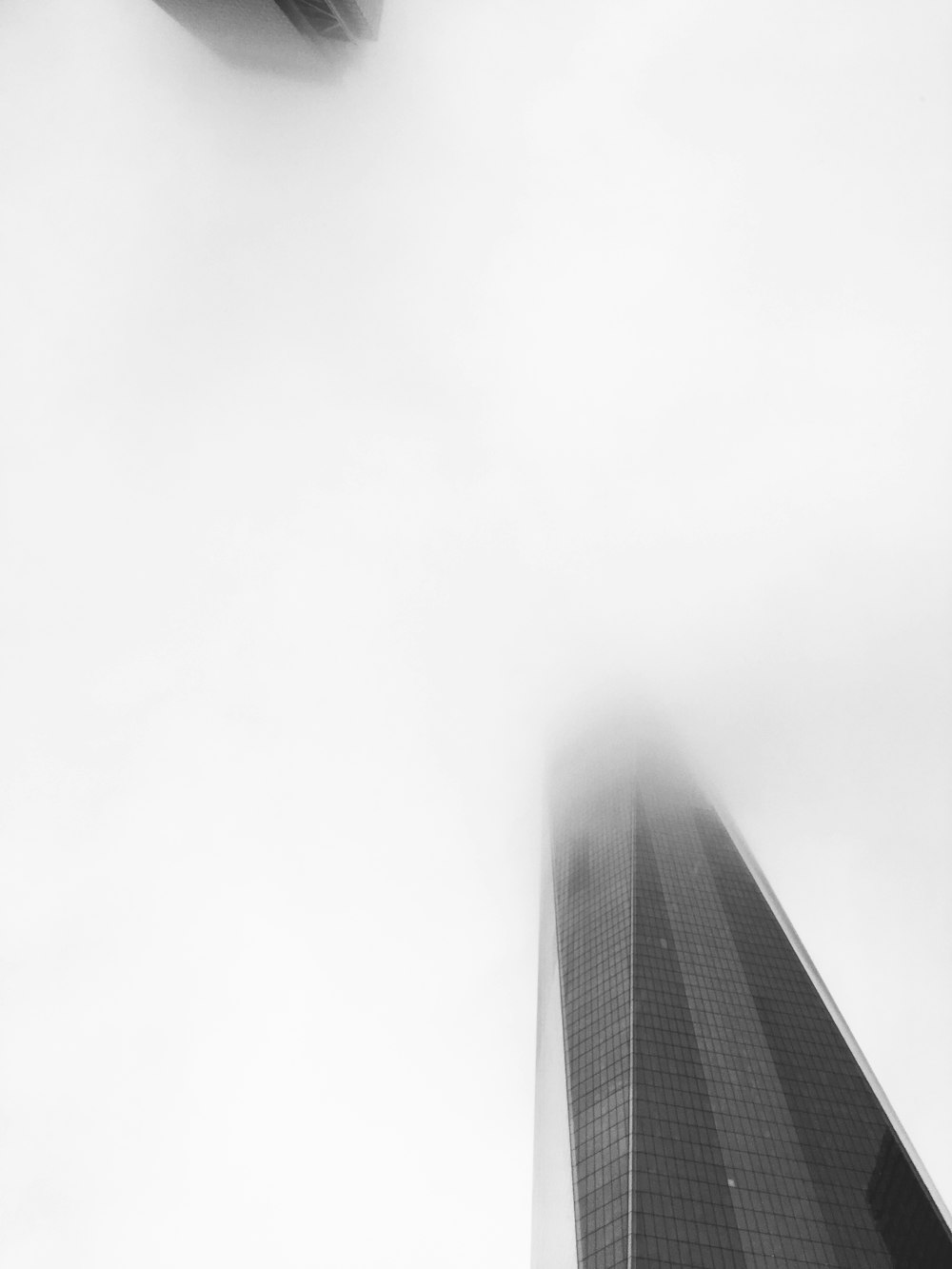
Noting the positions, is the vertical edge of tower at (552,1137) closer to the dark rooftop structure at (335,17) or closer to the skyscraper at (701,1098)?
the skyscraper at (701,1098)

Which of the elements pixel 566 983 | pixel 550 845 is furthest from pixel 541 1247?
pixel 550 845

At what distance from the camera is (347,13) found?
131 m

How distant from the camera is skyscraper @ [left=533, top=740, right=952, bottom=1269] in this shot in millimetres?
76375

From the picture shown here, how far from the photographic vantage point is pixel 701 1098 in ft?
293

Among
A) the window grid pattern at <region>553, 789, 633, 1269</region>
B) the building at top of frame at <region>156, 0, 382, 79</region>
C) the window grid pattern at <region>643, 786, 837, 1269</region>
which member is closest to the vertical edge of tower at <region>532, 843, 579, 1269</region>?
the window grid pattern at <region>553, 789, 633, 1269</region>

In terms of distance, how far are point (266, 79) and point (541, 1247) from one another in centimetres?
24088

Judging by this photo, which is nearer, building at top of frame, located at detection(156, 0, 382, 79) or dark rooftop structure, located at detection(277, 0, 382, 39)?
dark rooftop structure, located at detection(277, 0, 382, 39)

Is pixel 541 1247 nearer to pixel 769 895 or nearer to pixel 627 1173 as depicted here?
pixel 627 1173

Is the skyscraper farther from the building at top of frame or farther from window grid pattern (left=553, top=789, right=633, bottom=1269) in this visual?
the building at top of frame

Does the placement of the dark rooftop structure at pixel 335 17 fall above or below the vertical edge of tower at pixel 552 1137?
above

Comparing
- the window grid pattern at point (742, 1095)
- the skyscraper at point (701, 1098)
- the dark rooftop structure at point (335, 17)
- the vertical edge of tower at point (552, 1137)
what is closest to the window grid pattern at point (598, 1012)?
the skyscraper at point (701, 1098)

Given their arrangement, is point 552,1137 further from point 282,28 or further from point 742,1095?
point 282,28

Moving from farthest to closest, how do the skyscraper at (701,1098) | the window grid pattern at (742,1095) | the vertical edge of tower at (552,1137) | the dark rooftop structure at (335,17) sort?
1. the dark rooftop structure at (335,17)
2. the vertical edge of tower at (552,1137)
3. the skyscraper at (701,1098)
4. the window grid pattern at (742,1095)

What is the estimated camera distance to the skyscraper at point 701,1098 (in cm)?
7638
